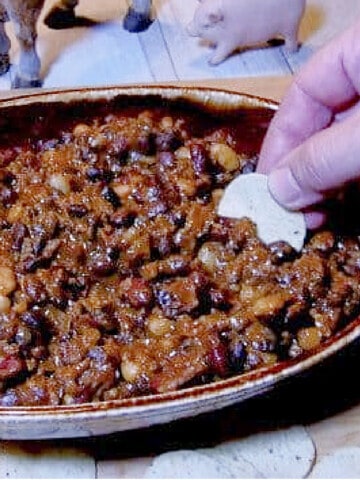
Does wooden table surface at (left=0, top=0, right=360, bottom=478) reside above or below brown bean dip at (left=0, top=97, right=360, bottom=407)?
below

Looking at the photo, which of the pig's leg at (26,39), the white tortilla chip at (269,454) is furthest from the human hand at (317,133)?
the pig's leg at (26,39)

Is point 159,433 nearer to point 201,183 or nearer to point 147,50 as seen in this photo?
point 201,183

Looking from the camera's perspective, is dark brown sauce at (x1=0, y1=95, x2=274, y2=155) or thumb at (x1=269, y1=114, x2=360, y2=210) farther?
dark brown sauce at (x1=0, y1=95, x2=274, y2=155)

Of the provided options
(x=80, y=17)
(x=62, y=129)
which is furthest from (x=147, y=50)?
(x=62, y=129)

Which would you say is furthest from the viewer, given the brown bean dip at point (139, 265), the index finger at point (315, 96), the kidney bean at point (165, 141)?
the kidney bean at point (165, 141)

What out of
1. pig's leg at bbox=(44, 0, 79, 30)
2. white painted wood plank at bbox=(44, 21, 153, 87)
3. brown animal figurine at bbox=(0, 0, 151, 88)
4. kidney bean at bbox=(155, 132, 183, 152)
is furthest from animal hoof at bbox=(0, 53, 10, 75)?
kidney bean at bbox=(155, 132, 183, 152)

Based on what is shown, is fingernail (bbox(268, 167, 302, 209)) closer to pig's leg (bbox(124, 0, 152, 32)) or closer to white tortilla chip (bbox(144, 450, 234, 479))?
white tortilla chip (bbox(144, 450, 234, 479))

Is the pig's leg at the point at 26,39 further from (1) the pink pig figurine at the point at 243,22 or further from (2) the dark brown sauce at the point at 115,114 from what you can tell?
(2) the dark brown sauce at the point at 115,114
